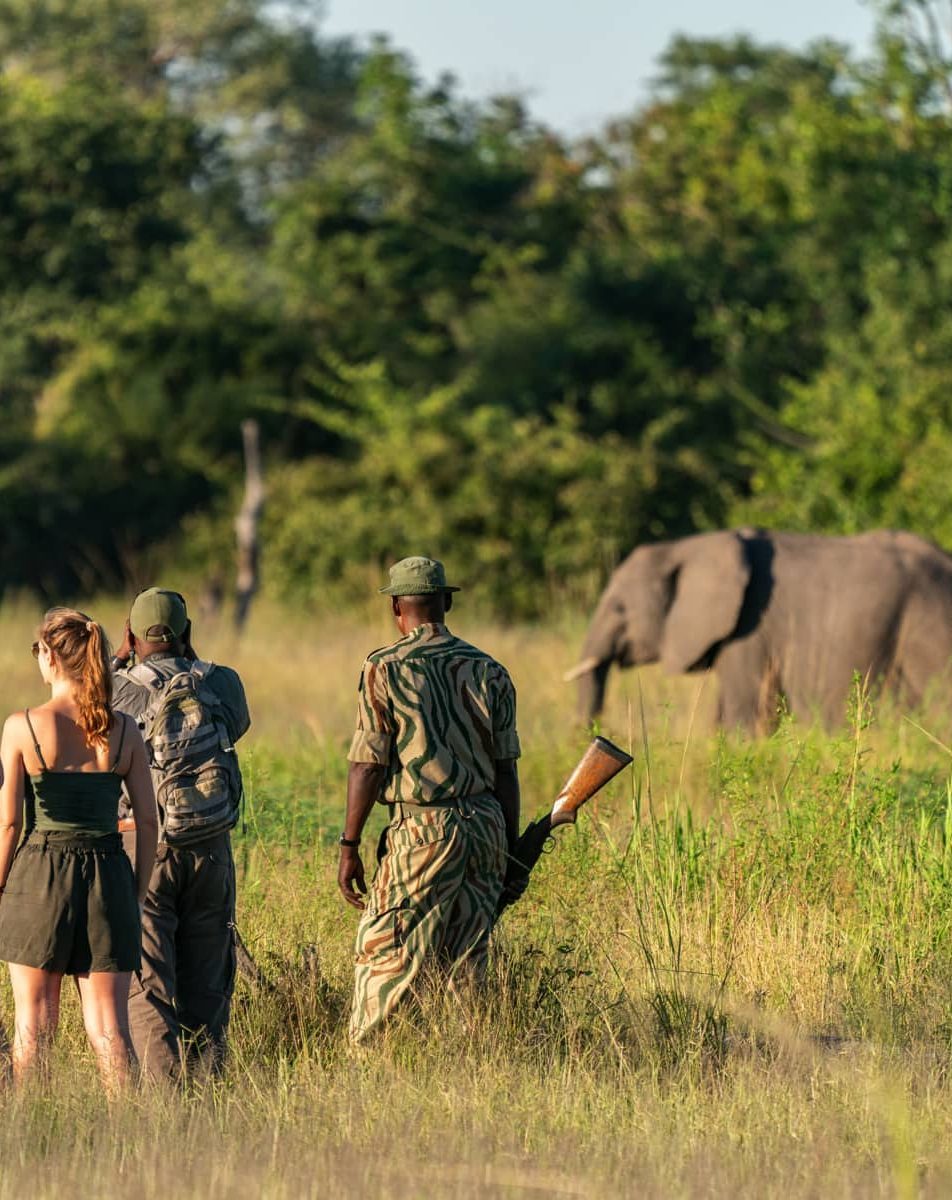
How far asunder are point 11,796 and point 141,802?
377 mm

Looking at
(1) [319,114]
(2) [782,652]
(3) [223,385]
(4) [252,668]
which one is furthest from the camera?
(1) [319,114]

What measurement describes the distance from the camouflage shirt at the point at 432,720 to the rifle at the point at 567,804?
0.26m

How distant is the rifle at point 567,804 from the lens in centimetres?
679

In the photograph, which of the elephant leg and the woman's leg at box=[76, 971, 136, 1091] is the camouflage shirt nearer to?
the woman's leg at box=[76, 971, 136, 1091]

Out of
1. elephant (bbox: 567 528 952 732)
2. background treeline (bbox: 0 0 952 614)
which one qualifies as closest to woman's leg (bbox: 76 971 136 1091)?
elephant (bbox: 567 528 952 732)

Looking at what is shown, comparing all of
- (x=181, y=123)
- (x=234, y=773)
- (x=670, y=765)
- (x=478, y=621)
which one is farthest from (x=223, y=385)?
(x=234, y=773)

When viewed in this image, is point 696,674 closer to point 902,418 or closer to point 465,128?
point 902,418

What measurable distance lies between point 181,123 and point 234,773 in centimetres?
2500

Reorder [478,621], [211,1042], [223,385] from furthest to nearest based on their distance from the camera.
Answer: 1. [223,385]
2. [478,621]
3. [211,1042]

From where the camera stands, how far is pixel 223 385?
30.3m

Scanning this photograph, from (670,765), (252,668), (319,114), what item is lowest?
(670,765)

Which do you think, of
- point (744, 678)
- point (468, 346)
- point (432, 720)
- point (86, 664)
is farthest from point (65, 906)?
point (468, 346)

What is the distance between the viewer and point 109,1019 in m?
6.23

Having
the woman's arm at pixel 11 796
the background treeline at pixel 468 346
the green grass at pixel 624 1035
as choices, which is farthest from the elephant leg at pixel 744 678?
the woman's arm at pixel 11 796
